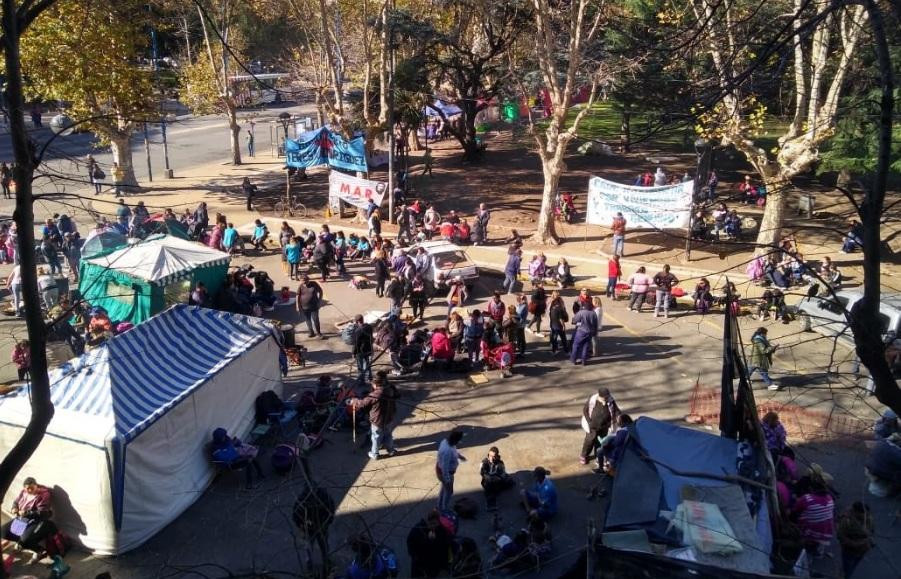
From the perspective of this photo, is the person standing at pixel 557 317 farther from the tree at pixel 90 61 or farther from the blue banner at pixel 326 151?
the tree at pixel 90 61

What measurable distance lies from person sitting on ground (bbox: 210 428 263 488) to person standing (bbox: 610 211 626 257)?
517 inches

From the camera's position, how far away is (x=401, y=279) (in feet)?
57.7

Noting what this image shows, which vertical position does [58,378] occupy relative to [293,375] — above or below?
above

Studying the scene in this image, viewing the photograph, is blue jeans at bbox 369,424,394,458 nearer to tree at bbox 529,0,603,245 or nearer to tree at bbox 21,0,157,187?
tree at bbox 529,0,603,245

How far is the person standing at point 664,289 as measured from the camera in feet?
57.1

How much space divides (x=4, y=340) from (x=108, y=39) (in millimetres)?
12429

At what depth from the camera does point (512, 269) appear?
1861cm

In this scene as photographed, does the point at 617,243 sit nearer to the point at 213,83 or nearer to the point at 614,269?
the point at 614,269

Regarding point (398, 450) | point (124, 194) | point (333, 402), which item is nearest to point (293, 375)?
point (333, 402)

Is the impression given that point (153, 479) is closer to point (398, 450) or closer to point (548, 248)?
point (398, 450)

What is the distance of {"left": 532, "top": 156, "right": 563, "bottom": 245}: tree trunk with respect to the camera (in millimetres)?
22375

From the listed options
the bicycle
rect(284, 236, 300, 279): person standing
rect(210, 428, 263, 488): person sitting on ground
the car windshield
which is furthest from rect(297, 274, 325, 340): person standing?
the bicycle

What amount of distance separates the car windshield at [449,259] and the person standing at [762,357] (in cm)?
768

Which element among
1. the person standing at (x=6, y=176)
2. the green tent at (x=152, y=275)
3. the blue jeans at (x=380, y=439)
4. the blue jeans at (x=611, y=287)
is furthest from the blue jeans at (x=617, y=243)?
the person standing at (x=6, y=176)
